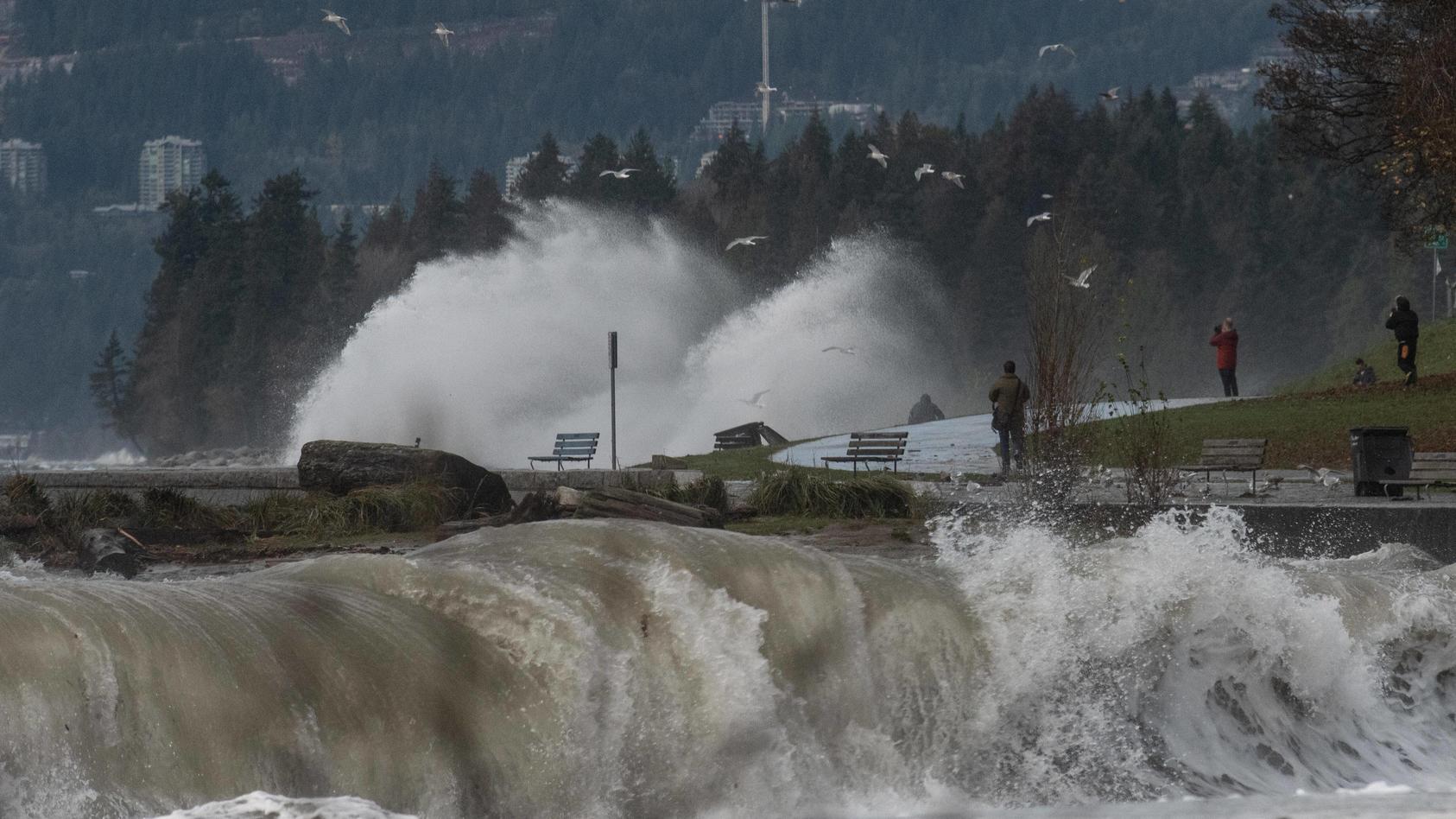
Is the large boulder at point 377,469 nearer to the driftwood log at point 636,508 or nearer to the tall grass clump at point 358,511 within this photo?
the tall grass clump at point 358,511

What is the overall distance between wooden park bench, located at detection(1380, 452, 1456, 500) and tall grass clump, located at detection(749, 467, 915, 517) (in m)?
4.34

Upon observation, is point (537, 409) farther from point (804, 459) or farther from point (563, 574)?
point (563, 574)

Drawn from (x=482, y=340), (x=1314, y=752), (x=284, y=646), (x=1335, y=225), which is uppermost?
(x=1335, y=225)

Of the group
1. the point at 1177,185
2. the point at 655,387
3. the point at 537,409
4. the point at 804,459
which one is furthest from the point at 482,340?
the point at 1177,185

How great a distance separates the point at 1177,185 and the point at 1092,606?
90380 millimetres

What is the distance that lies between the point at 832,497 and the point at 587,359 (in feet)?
127

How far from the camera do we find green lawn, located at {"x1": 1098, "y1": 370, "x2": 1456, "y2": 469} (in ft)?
81.0

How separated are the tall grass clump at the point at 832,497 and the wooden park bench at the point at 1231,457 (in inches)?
114

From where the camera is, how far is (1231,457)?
2050 cm

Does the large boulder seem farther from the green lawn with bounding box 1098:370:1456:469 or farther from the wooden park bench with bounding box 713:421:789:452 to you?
the wooden park bench with bounding box 713:421:789:452

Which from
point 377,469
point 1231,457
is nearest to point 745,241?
point 1231,457

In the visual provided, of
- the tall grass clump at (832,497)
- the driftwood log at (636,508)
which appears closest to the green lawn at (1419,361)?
the tall grass clump at (832,497)

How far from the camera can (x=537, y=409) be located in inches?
2151

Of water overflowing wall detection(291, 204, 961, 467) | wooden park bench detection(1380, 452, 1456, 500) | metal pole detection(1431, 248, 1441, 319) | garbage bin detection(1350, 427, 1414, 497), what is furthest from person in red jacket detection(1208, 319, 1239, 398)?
garbage bin detection(1350, 427, 1414, 497)
